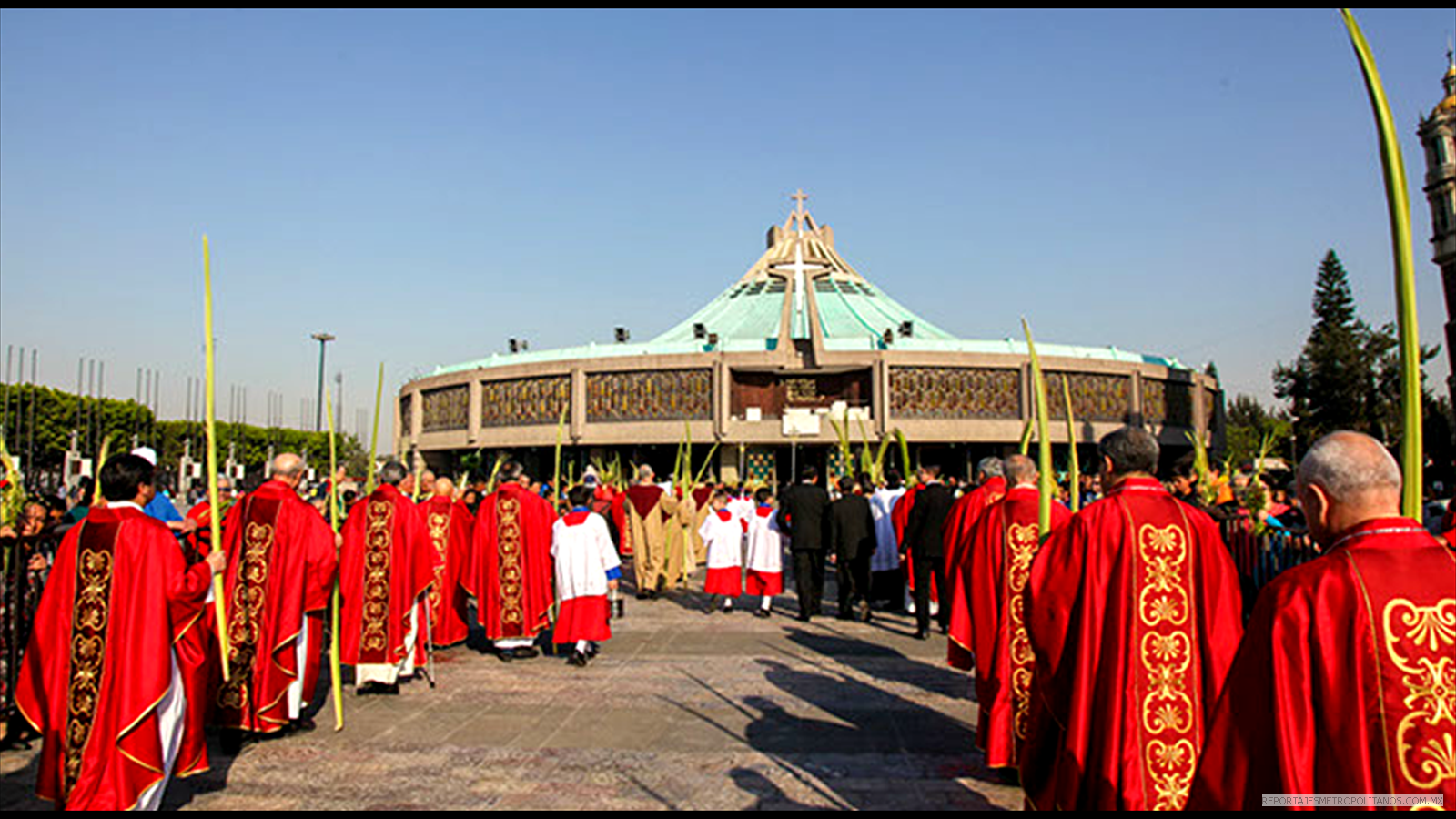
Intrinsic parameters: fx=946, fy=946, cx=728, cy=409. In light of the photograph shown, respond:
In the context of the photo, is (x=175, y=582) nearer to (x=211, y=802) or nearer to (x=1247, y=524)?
(x=211, y=802)

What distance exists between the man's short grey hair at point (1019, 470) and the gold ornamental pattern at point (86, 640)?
4.92 metres

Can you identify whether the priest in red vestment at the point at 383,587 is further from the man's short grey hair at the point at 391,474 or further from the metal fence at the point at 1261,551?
the metal fence at the point at 1261,551

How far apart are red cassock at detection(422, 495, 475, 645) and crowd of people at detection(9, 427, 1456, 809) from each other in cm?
3

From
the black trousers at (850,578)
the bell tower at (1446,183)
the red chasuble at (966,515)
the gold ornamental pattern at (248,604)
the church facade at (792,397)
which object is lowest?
the black trousers at (850,578)

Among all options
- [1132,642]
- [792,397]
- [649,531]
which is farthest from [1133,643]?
[792,397]

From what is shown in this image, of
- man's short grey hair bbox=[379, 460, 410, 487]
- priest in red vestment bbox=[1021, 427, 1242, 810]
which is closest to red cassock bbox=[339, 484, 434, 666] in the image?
man's short grey hair bbox=[379, 460, 410, 487]

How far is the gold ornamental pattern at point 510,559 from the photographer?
29.8ft

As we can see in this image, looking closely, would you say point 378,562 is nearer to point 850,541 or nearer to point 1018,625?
point 1018,625

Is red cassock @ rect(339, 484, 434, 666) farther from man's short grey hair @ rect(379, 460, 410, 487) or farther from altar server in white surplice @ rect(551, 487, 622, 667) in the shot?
altar server in white surplice @ rect(551, 487, 622, 667)

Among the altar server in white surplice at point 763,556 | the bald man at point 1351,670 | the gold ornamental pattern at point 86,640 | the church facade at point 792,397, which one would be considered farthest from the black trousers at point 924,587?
the church facade at point 792,397

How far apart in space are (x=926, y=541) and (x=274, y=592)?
6415mm

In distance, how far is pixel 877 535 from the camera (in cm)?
1203

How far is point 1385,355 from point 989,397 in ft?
88.1

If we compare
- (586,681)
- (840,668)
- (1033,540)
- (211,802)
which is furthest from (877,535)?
(211,802)
